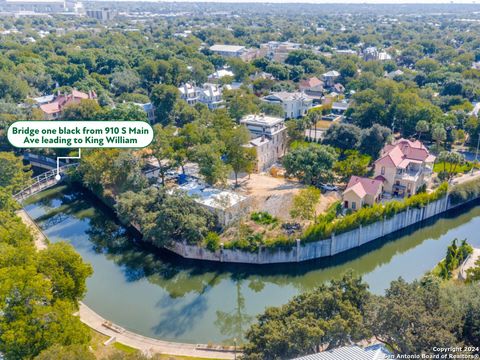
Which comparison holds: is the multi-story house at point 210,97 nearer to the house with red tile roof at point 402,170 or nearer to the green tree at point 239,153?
the green tree at point 239,153

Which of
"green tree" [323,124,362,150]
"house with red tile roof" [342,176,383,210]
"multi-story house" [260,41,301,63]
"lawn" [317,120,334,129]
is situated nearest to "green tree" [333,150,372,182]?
"house with red tile roof" [342,176,383,210]

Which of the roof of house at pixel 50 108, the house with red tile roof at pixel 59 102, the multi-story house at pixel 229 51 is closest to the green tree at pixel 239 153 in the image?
the house with red tile roof at pixel 59 102

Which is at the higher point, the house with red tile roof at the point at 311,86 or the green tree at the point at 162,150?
the green tree at the point at 162,150

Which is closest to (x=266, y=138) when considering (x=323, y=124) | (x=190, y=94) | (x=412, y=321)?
(x=323, y=124)

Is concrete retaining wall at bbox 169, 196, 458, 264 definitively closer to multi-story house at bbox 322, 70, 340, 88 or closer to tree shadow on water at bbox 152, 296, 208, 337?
tree shadow on water at bbox 152, 296, 208, 337

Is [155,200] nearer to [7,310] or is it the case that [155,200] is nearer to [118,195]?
[118,195]
